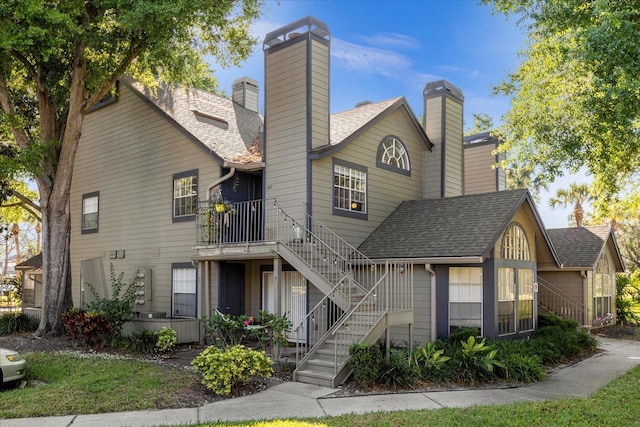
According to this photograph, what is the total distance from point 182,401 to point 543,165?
11.7m

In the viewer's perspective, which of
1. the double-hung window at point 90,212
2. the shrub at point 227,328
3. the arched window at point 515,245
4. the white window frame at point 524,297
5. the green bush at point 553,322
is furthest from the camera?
the double-hung window at point 90,212

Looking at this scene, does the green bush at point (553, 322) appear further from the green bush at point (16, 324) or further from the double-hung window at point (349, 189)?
the green bush at point (16, 324)

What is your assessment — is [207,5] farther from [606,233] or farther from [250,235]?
[606,233]

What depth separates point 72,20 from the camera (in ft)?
44.1

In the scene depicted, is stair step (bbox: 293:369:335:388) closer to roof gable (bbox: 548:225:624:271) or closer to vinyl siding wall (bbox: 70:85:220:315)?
vinyl siding wall (bbox: 70:85:220:315)

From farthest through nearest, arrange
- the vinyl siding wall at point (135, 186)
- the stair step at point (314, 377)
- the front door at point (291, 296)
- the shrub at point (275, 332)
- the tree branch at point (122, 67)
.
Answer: the vinyl siding wall at point (135, 186), the tree branch at point (122, 67), the front door at point (291, 296), the shrub at point (275, 332), the stair step at point (314, 377)

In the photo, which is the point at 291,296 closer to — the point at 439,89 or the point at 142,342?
the point at 142,342

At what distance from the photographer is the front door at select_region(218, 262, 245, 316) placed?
14.5 meters

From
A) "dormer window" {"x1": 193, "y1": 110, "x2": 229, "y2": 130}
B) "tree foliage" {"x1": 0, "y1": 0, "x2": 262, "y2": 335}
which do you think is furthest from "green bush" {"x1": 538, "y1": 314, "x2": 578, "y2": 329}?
"tree foliage" {"x1": 0, "y1": 0, "x2": 262, "y2": 335}

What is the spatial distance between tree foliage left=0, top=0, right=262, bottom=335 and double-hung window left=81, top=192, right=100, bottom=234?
2.31 meters

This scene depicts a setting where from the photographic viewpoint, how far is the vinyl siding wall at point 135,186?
618 inches

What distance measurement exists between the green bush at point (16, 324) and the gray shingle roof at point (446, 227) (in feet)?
36.9

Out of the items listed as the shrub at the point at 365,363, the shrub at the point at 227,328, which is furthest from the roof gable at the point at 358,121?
the shrub at the point at 365,363

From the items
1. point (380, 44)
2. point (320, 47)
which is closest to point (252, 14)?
point (320, 47)
